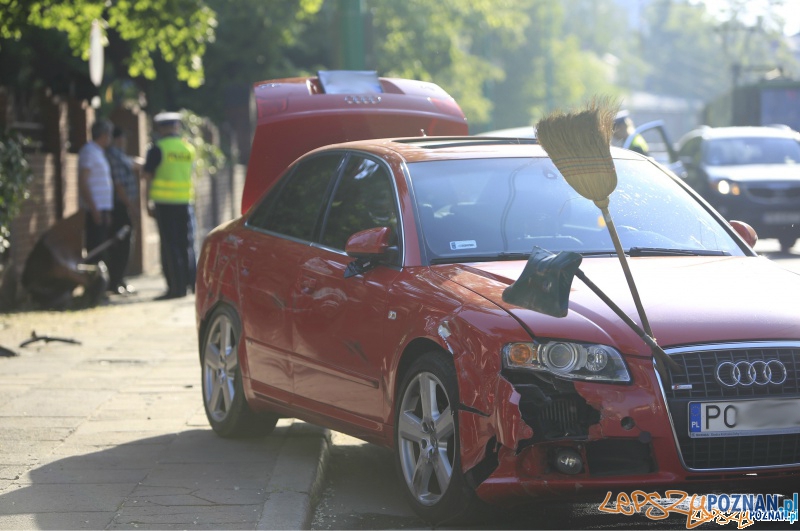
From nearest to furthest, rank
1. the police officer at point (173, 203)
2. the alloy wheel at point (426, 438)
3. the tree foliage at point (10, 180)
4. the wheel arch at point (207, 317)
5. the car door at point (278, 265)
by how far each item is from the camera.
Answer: the alloy wheel at point (426, 438), the car door at point (278, 265), the wheel arch at point (207, 317), the tree foliage at point (10, 180), the police officer at point (173, 203)

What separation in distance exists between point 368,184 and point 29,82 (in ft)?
62.2

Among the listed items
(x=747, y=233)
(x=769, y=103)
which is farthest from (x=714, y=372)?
(x=769, y=103)

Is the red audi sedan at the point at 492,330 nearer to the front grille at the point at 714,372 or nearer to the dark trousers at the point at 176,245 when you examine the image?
the front grille at the point at 714,372

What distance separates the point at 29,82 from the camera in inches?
969

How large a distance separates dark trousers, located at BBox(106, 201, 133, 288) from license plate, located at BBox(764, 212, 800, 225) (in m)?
8.55

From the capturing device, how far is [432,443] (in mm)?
5629

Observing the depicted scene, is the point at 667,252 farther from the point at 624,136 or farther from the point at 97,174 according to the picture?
the point at 97,174

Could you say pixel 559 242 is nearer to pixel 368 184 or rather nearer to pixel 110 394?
pixel 368 184

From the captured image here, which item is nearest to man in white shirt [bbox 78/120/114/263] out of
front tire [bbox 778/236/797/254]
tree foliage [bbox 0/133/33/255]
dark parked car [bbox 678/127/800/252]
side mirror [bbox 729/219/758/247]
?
tree foliage [bbox 0/133/33/255]

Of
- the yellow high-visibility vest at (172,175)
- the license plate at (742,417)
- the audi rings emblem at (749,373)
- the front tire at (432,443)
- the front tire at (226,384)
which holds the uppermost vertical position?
the audi rings emblem at (749,373)

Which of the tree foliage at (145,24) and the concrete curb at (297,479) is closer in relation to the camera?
the concrete curb at (297,479)

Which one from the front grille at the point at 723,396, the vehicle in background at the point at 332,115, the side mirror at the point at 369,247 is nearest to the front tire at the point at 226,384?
the vehicle in background at the point at 332,115

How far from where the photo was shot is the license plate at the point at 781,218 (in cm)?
1953

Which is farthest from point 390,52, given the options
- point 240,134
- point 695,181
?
point 695,181
